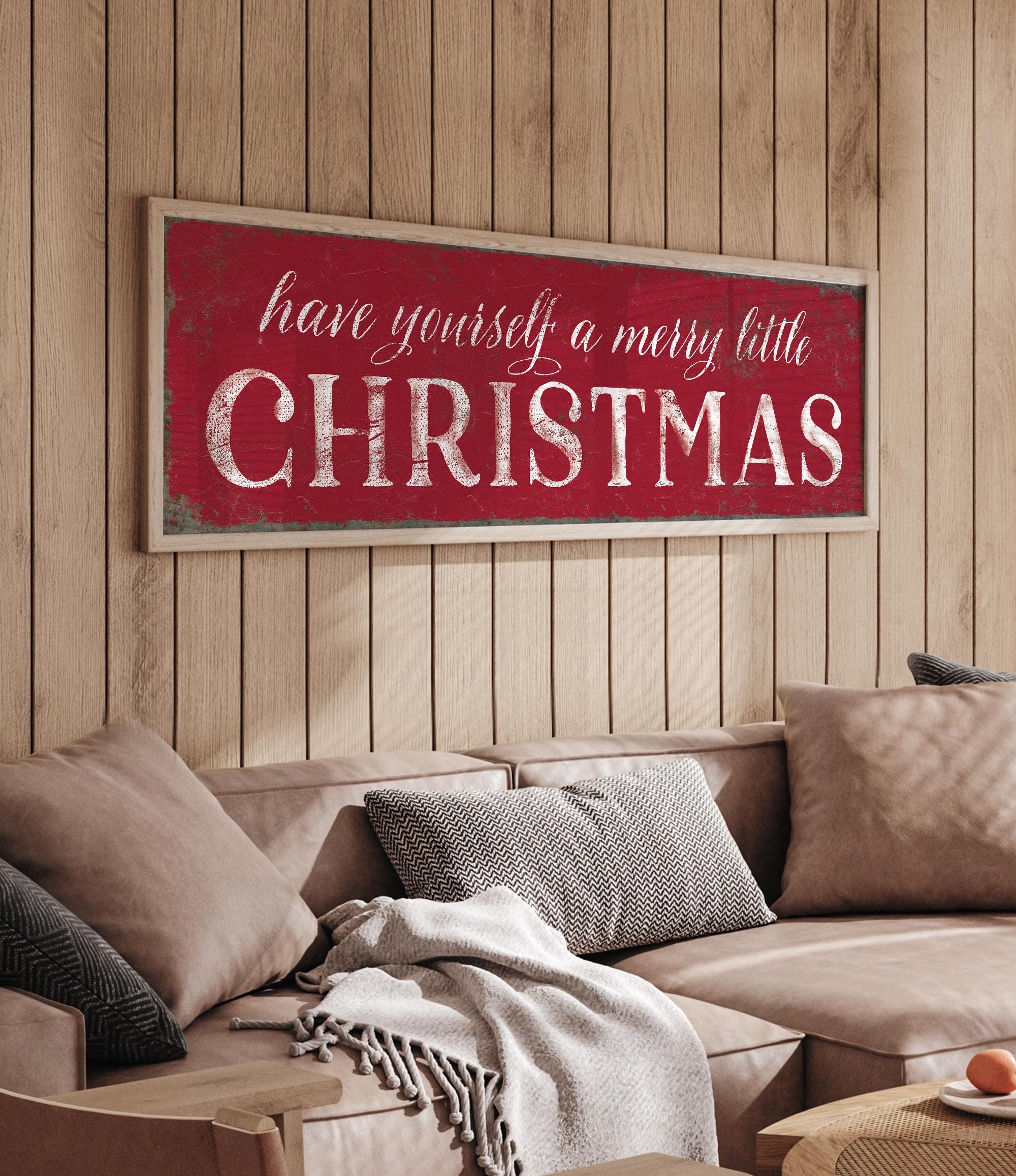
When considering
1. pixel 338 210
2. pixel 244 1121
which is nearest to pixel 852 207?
pixel 338 210

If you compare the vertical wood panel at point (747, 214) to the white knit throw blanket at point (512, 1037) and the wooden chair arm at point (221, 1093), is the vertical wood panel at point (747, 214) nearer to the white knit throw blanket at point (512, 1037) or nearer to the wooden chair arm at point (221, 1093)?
the white knit throw blanket at point (512, 1037)

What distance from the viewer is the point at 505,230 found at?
10.1ft

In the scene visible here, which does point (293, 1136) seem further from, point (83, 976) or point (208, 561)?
point (208, 561)

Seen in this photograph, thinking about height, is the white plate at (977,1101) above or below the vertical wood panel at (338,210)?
below

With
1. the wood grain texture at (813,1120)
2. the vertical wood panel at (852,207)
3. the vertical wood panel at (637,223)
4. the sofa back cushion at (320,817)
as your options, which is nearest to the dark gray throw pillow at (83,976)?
the sofa back cushion at (320,817)

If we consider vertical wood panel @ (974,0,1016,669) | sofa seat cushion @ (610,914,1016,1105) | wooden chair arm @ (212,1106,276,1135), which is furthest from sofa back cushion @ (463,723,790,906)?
wooden chair arm @ (212,1106,276,1135)

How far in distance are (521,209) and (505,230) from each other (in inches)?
2.3

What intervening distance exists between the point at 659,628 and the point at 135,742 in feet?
4.15

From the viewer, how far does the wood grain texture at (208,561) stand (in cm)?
273

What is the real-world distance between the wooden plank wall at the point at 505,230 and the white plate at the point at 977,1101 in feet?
4.61

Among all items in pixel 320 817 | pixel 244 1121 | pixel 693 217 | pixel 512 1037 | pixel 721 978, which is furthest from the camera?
pixel 693 217

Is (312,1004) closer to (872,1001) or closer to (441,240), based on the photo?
(872,1001)

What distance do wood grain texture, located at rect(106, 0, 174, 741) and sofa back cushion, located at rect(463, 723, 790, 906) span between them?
66 cm

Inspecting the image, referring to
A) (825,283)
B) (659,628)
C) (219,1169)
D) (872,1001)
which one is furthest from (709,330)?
(219,1169)
